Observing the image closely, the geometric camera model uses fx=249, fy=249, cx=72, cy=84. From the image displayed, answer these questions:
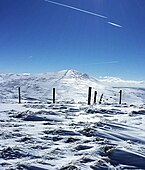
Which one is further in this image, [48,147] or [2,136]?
[2,136]

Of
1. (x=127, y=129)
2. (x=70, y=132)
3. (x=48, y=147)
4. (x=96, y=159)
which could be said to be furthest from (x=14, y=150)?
(x=127, y=129)

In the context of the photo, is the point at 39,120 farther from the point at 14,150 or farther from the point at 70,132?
the point at 14,150

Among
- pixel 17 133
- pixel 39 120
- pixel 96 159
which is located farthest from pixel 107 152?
pixel 39 120

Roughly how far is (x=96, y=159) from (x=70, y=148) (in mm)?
1076

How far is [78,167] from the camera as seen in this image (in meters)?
5.82

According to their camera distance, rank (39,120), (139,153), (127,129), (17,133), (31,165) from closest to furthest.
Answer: (31,165)
(139,153)
(17,133)
(127,129)
(39,120)

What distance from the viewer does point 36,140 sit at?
7906mm

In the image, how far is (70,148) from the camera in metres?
7.19

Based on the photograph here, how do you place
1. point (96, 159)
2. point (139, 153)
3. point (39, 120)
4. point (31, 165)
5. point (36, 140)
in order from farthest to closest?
1. point (39, 120)
2. point (36, 140)
3. point (139, 153)
4. point (96, 159)
5. point (31, 165)

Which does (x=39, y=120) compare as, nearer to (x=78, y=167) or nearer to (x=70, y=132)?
(x=70, y=132)

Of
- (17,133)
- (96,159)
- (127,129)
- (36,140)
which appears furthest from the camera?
(127,129)

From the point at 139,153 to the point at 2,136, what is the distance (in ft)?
14.4

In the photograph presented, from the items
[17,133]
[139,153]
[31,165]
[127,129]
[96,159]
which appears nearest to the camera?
[31,165]

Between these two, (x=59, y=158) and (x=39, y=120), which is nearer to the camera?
(x=59, y=158)
